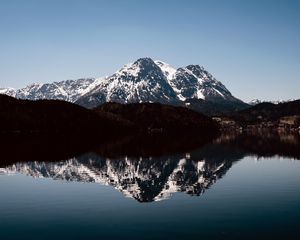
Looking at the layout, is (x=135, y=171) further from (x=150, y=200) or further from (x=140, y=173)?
(x=150, y=200)

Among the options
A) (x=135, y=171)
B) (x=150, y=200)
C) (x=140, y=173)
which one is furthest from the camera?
(x=135, y=171)

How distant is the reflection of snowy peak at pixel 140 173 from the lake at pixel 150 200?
20 cm

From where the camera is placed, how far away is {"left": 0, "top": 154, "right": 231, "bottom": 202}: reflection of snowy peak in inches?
3164

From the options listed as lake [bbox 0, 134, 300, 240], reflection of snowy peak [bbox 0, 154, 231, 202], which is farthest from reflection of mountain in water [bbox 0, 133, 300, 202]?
lake [bbox 0, 134, 300, 240]

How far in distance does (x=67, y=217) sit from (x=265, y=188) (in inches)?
1639

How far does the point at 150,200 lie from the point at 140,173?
1529 inches

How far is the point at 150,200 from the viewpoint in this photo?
6788 centimetres

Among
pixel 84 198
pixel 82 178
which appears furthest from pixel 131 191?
pixel 82 178

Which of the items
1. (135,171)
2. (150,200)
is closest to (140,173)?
(135,171)

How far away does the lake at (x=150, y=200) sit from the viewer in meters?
47.3

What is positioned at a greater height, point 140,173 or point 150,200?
point 140,173

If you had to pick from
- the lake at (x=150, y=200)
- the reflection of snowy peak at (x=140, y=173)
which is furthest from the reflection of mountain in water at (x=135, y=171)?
the lake at (x=150, y=200)

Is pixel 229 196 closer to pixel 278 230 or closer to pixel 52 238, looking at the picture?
pixel 278 230

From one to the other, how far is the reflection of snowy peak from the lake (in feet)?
0.65
